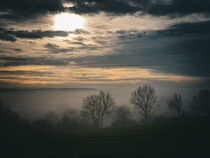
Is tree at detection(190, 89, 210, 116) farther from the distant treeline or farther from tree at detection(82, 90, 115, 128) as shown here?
tree at detection(82, 90, 115, 128)

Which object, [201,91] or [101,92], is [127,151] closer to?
[101,92]

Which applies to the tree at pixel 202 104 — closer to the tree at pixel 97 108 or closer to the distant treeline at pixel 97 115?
the distant treeline at pixel 97 115

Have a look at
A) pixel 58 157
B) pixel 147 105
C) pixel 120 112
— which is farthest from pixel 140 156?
pixel 120 112

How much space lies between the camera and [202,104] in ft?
256

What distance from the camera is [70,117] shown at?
84625 millimetres

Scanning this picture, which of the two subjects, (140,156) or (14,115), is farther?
(14,115)

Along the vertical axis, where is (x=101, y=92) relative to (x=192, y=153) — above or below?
above

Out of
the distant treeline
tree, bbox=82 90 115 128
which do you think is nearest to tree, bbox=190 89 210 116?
the distant treeline

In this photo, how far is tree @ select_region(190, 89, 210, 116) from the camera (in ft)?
251

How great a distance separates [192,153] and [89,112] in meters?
55.4

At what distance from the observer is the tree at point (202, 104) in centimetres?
7656

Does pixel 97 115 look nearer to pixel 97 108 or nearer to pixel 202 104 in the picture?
pixel 97 108

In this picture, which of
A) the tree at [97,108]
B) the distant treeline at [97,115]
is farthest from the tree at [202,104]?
the tree at [97,108]

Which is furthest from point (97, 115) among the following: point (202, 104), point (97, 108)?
point (202, 104)
